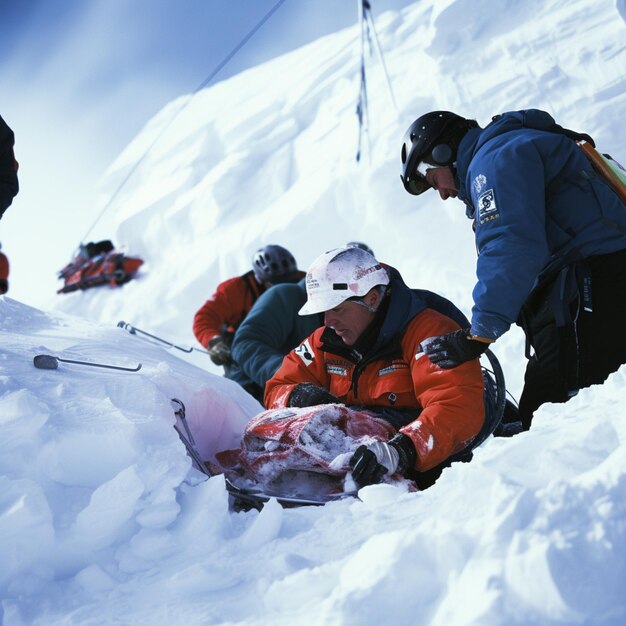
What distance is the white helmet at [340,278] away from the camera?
9.65ft

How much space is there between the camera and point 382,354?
2971 mm

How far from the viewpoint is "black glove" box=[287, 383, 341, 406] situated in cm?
299

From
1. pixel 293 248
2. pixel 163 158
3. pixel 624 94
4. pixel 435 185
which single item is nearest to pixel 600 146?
pixel 624 94

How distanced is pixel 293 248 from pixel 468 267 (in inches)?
137

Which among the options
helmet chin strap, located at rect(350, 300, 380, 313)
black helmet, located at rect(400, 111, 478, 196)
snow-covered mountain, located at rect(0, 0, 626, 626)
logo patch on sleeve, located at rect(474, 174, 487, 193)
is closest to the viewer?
snow-covered mountain, located at rect(0, 0, 626, 626)

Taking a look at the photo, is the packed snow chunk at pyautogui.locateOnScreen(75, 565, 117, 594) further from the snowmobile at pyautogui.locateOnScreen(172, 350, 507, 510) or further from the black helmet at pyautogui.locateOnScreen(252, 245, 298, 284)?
the black helmet at pyautogui.locateOnScreen(252, 245, 298, 284)

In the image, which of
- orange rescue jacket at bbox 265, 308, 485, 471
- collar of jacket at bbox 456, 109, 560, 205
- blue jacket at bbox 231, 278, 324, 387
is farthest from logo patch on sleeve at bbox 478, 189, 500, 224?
blue jacket at bbox 231, 278, 324, 387

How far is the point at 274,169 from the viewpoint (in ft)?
48.7

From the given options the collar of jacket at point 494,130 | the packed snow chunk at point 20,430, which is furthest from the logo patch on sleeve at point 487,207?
the packed snow chunk at point 20,430

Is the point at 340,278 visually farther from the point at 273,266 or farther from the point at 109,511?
the point at 273,266

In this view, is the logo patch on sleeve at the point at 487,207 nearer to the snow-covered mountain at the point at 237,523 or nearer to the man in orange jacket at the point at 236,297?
the snow-covered mountain at the point at 237,523

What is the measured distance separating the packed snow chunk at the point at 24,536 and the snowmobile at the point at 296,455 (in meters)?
0.66

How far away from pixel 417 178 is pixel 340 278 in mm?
528

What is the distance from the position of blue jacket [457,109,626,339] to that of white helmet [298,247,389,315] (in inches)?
19.9
